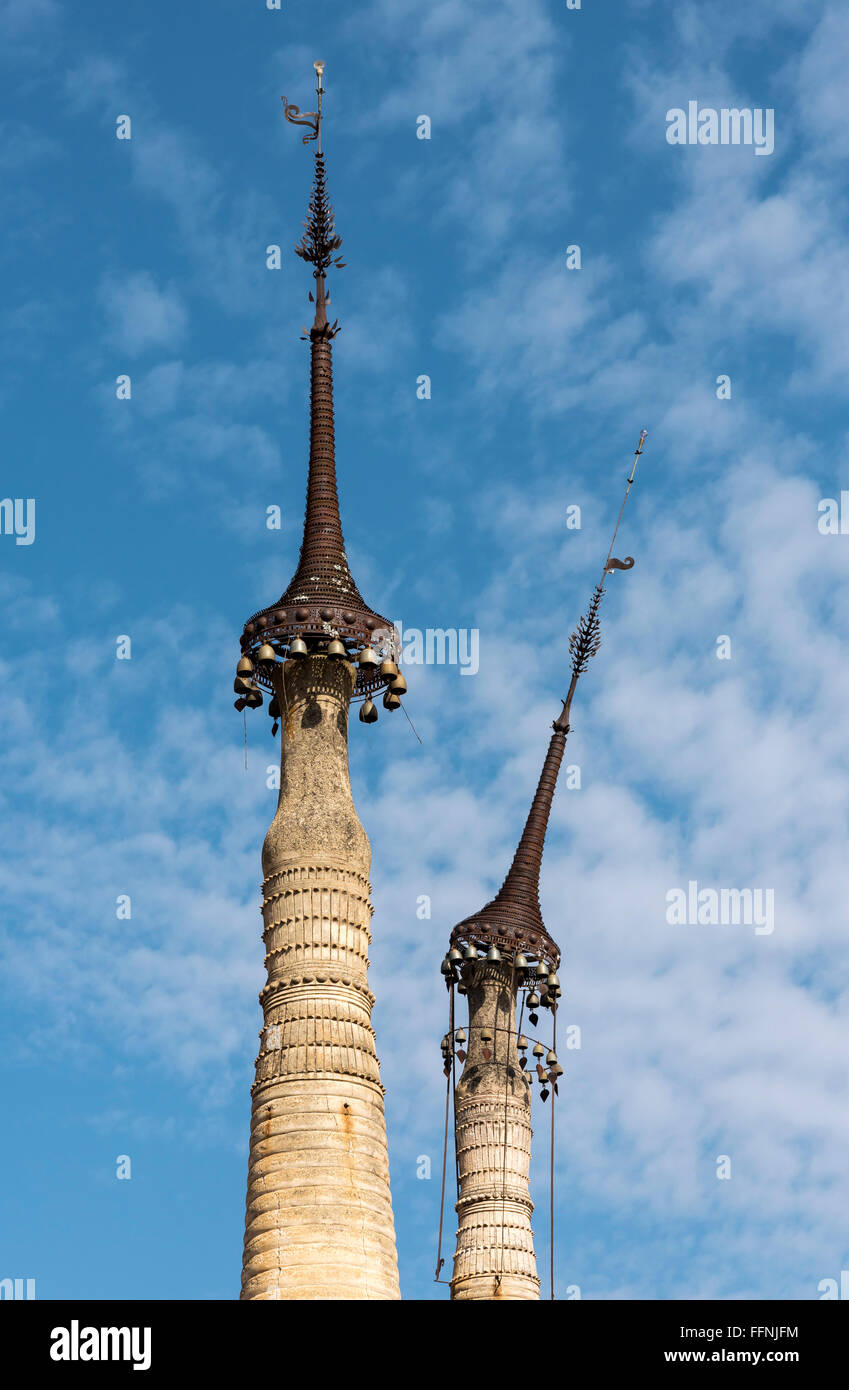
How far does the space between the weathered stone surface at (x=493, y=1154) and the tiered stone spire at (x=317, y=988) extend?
56.0 ft

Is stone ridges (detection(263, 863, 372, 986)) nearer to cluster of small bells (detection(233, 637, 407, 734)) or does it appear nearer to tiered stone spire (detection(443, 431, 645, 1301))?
cluster of small bells (detection(233, 637, 407, 734))

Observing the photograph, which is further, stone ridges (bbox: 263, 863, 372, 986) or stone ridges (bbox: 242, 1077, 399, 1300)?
stone ridges (bbox: 263, 863, 372, 986)

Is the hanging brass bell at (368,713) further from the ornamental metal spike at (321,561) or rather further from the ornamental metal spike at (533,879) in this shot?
the ornamental metal spike at (533,879)

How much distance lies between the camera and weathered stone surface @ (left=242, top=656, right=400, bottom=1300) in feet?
128

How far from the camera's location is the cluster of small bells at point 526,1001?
197 ft

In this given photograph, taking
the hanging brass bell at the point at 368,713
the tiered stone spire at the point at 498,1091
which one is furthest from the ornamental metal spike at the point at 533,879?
the hanging brass bell at the point at 368,713

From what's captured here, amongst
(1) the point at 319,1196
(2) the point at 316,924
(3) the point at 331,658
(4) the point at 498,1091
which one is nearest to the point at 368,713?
(3) the point at 331,658

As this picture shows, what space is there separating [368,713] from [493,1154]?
18809 mm

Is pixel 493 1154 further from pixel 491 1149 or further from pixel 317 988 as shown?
pixel 317 988

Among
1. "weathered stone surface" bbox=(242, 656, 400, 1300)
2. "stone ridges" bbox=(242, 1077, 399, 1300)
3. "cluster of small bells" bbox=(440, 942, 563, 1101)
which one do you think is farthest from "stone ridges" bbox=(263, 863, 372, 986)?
"cluster of small bells" bbox=(440, 942, 563, 1101)

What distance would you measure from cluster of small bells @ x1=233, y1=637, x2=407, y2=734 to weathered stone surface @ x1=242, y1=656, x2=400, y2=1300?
53cm
